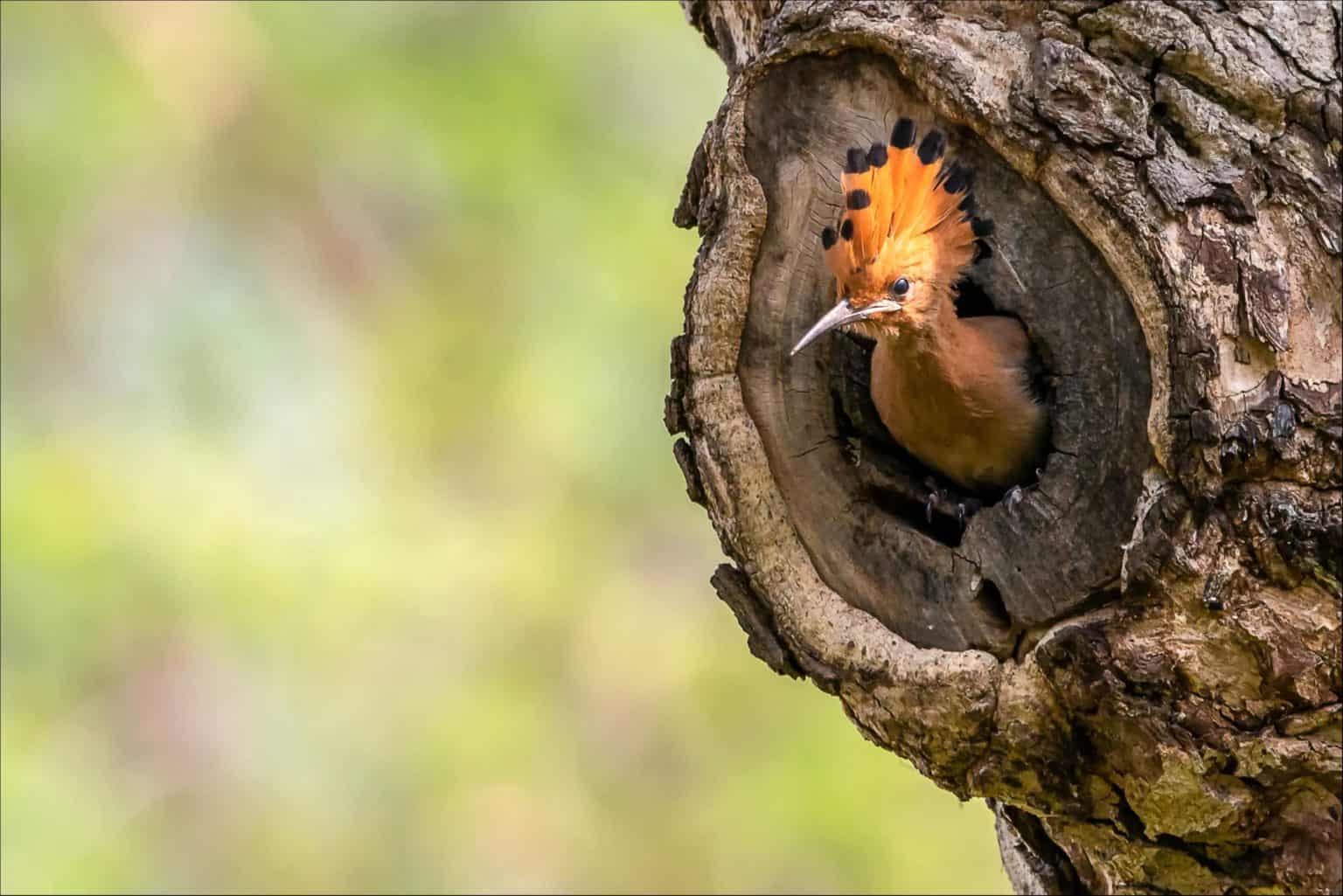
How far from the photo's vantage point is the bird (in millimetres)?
2453

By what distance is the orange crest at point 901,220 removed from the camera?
7.94 ft

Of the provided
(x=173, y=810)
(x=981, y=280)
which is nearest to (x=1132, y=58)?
(x=981, y=280)

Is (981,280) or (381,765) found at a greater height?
(381,765)

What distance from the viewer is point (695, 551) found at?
5.72 metres

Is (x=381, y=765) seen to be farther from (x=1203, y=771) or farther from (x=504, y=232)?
(x=1203, y=771)

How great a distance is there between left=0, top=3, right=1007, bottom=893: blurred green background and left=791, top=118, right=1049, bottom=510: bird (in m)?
2.18

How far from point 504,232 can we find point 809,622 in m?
2.99

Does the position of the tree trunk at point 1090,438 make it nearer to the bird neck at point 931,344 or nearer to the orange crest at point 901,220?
the orange crest at point 901,220

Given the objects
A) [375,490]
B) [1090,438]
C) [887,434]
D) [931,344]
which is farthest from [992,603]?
[375,490]

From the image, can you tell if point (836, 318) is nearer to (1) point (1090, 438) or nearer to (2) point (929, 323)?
(2) point (929, 323)

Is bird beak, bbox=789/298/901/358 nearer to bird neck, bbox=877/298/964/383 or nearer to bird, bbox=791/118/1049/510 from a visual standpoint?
bird, bbox=791/118/1049/510

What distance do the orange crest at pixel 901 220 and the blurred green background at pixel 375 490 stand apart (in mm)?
2238

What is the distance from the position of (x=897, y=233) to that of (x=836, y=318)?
208 millimetres

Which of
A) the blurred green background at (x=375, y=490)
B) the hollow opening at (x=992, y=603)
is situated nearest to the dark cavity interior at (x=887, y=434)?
the hollow opening at (x=992, y=603)
